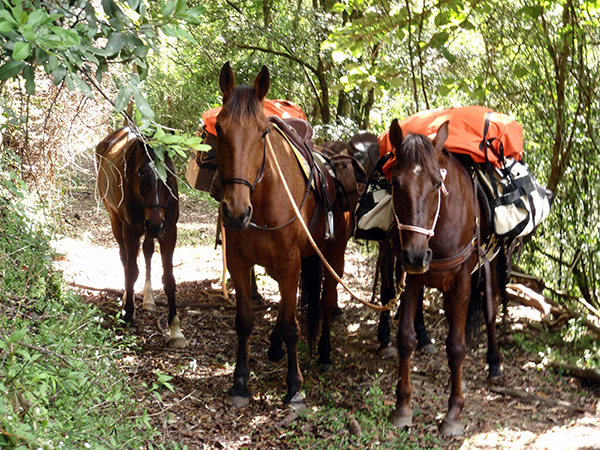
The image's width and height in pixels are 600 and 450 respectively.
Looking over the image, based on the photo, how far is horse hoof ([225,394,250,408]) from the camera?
14.0 ft

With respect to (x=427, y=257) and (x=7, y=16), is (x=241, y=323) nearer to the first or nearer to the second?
(x=427, y=257)

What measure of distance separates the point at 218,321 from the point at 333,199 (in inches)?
88.6

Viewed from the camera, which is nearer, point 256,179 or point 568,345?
point 256,179

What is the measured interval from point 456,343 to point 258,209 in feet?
5.87

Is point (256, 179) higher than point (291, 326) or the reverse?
higher

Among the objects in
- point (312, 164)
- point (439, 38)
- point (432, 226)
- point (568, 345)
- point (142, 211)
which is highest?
Result: point (439, 38)

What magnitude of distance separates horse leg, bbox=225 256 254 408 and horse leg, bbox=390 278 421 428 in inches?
46.9

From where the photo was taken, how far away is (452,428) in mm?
3934

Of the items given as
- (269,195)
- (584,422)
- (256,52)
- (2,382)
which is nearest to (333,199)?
(269,195)

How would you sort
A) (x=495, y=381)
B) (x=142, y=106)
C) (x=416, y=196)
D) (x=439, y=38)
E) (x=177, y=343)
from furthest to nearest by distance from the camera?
(x=177, y=343)
(x=495, y=381)
(x=439, y=38)
(x=416, y=196)
(x=142, y=106)

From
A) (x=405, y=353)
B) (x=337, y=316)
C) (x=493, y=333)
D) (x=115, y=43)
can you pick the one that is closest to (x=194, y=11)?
(x=115, y=43)

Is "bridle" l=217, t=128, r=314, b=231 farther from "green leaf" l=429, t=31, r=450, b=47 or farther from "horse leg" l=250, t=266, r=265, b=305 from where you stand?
"horse leg" l=250, t=266, r=265, b=305

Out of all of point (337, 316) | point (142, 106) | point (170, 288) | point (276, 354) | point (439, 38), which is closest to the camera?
point (142, 106)

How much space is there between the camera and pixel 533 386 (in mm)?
4848
